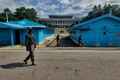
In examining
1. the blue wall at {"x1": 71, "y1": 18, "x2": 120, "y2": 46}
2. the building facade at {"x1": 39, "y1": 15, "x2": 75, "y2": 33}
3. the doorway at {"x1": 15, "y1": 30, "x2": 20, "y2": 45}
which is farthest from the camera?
the building facade at {"x1": 39, "y1": 15, "x2": 75, "y2": 33}

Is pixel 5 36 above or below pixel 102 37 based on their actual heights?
above

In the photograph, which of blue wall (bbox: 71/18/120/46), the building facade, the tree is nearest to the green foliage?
the tree

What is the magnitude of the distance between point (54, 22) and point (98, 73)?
10786cm

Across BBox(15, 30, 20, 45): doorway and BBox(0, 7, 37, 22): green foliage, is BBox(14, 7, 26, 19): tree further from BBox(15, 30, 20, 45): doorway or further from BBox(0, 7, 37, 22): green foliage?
BBox(15, 30, 20, 45): doorway

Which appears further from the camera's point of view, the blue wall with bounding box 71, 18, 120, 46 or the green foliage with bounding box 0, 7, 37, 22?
the green foliage with bounding box 0, 7, 37, 22

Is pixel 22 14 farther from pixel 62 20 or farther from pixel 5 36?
pixel 5 36

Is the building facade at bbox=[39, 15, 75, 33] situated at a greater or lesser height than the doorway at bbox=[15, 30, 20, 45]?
greater

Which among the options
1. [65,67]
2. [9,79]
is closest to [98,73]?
[65,67]

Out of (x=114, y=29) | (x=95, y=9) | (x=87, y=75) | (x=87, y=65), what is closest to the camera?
(x=87, y=75)

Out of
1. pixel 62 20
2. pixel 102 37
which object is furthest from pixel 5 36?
pixel 62 20

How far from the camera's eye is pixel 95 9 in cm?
9194

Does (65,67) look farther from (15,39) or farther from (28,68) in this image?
(15,39)

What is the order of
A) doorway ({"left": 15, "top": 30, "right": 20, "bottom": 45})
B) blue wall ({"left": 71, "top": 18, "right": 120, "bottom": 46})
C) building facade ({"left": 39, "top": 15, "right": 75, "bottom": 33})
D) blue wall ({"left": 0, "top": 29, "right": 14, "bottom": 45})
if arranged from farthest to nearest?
building facade ({"left": 39, "top": 15, "right": 75, "bottom": 33}) → doorway ({"left": 15, "top": 30, "right": 20, "bottom": 45}) → blue wall ({"left": 0, "top": 29, "right": 14, "bottom": 45}) → blue wall ({"left": 71, "top": 18, "right": 120, "bottom": 46})

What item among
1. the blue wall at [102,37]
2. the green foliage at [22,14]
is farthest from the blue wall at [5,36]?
the green foliage at [22,14]
